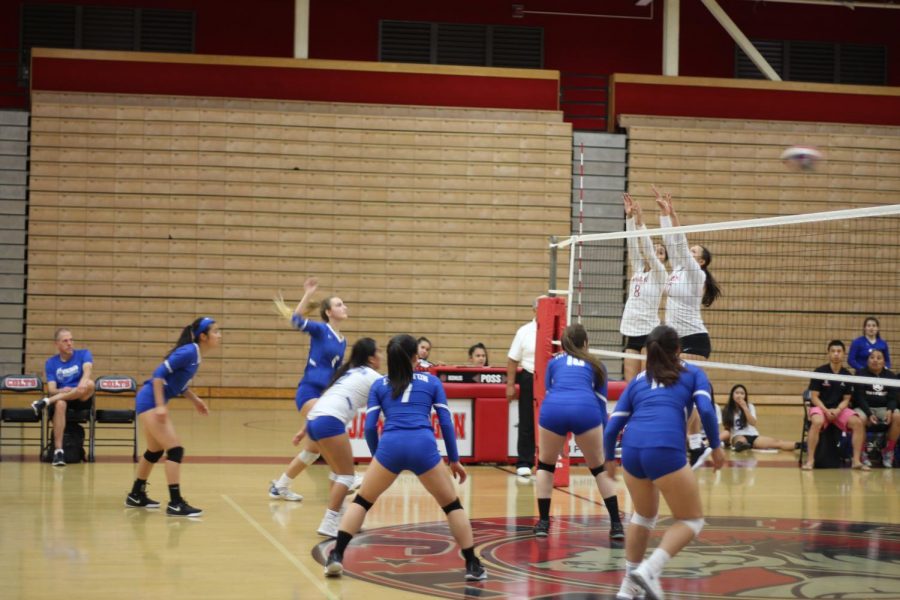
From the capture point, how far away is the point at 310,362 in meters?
9.59

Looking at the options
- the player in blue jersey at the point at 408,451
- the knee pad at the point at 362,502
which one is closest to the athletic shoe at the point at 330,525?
the player in blue jersey at the point at 408,451

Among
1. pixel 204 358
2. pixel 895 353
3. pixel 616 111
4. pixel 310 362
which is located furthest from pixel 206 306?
pixel 895 353

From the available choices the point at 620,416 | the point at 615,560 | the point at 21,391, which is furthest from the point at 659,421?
the point at 21,391

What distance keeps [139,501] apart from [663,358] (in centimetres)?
502

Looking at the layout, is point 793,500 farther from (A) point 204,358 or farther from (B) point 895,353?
(A) point 204,358

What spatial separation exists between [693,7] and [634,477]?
17820mm

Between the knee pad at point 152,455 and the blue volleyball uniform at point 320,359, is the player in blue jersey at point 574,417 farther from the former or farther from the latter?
the knee pad at point 152,455

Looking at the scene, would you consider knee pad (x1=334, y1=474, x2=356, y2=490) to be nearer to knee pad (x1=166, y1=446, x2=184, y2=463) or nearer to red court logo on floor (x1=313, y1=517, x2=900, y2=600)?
red court logo on floor (x1=313, y1=517, x2=900, y2=600)

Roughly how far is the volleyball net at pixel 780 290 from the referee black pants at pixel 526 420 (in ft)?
20.5

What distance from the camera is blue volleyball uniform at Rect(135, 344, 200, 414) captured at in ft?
28.4

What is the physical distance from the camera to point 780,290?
19641 mm

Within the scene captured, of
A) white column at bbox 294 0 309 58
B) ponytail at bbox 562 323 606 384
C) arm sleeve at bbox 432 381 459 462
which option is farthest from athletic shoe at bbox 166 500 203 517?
white column at bbox 294 0 309 58

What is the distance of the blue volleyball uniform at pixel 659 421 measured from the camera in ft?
19.3

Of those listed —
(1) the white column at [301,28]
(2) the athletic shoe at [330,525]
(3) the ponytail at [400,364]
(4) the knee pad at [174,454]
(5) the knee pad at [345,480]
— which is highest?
(1) the white column at [301,28]
